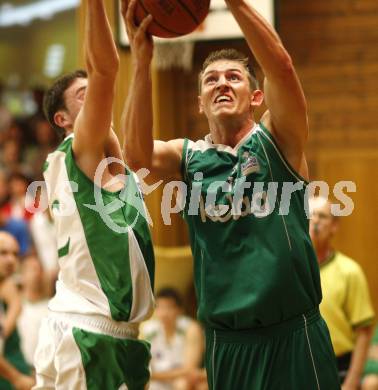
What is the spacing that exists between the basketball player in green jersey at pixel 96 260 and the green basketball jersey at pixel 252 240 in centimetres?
32

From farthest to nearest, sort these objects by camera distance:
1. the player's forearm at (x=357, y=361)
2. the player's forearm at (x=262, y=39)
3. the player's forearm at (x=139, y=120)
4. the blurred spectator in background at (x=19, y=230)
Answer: the blurred spectator in background at (x=19, y=230) → the player's forearm at (x=357, y=361) → the player's forearm at (x=139, y=120) → the player's forearm at (x=262, y=39)

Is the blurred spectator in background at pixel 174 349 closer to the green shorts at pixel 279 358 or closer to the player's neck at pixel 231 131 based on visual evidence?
the green shorts at pixel 279 358

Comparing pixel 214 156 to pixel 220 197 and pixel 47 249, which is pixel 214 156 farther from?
pixel 47 249

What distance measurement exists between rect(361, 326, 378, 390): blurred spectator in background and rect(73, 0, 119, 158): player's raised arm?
3.24 metres

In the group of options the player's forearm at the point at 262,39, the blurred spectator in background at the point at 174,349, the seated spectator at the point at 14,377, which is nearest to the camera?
Answer: the player's forearm at the point at 262,39

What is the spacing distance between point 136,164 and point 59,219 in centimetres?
46

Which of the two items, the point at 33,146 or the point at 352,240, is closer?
the point at 352,240

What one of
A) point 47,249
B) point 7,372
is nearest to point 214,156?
point 7,372

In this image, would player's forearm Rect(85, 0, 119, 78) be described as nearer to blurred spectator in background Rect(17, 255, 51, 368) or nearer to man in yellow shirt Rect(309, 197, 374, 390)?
man in yellow shirt Rect(309, 197, 374, 390)

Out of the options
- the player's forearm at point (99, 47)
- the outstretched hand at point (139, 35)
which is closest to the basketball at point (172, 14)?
the outstretched hand at point (139, 35)

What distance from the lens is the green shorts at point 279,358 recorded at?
3510mm

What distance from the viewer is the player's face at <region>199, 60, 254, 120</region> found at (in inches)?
143

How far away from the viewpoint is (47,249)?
874cm

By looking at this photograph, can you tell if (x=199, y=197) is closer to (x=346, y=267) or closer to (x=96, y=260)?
(x=96, y=260)
